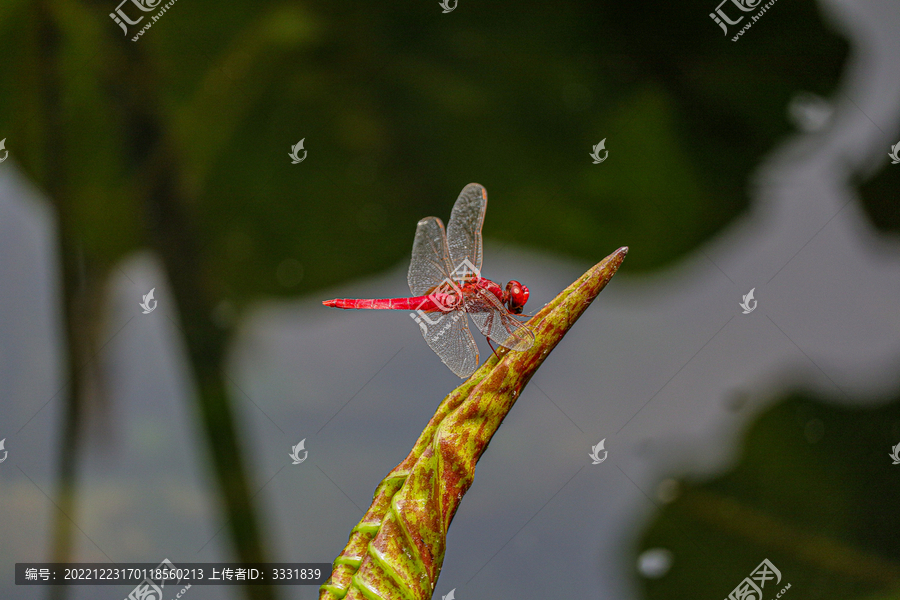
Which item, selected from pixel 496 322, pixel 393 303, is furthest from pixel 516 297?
pixel 393 303

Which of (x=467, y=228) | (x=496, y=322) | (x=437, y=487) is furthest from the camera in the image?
(x=467, y=228)

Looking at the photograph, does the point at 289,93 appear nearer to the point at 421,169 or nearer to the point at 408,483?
the point at 421,169

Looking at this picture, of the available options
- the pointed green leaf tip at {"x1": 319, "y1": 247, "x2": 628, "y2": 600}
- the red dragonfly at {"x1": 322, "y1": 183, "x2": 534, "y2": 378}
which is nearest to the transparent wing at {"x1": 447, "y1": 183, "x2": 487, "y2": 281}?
the red dragonfly at {"x1": 322, "y1": 183, "x2": 534, "y2": 378}

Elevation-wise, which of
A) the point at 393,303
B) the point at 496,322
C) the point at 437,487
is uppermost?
the point at 393,303

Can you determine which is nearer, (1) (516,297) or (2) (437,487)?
(2) (437,487)

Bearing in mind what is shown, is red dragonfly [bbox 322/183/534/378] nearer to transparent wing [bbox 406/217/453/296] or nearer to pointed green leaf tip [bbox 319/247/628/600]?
transparent wing [bbox 406/217/453/296]

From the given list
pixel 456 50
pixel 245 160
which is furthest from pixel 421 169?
pixel 245 160

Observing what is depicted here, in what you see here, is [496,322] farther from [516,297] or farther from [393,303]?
[393,303]

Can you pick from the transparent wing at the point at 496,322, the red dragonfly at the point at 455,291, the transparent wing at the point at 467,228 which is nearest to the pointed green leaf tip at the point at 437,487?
the transparent wing at the point at 496,322
